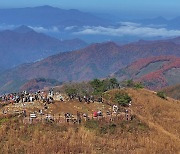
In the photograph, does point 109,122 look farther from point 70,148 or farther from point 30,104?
point 30,104

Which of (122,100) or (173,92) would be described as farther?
(173,92)

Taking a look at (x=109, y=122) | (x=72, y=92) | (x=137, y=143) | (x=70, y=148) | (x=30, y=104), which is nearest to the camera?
(x=70, y=148)

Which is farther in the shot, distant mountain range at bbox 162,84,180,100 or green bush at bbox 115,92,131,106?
distant mountain range at bbox 162,84,180,100

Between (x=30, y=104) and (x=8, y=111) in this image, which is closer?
(x=8, y=111)

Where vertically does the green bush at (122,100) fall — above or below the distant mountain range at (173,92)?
above

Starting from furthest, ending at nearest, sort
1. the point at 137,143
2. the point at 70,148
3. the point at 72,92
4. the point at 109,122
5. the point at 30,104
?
the point at 72,92
the point at 30,104
the point at 109,122
the point at 137,143
the point at 70,148

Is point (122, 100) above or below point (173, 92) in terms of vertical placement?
above

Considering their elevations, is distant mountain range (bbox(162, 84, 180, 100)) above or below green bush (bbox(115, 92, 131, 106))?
below

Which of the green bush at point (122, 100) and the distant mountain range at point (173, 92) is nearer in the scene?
the green bush at point (122, 100)

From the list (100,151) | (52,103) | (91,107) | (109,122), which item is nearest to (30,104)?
(52,103)

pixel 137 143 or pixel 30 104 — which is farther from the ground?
pixel 30 104
